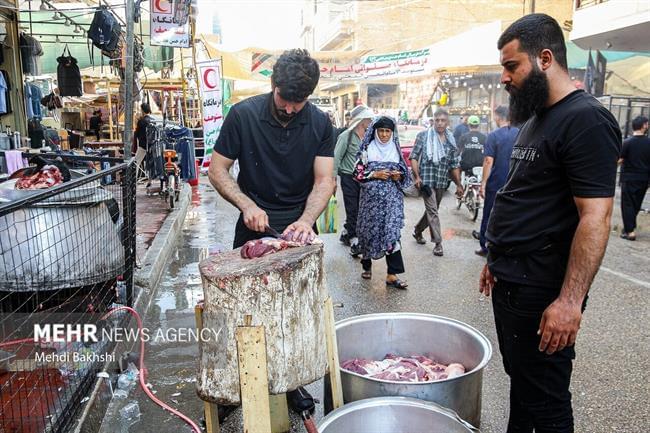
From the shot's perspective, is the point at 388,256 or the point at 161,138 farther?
the point at 161,138

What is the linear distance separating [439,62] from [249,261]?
20286 mm

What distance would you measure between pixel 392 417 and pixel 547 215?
1.29 m

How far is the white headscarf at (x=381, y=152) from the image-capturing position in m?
5.88

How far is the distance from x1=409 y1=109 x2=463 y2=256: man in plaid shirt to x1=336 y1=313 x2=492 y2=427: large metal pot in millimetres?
4113

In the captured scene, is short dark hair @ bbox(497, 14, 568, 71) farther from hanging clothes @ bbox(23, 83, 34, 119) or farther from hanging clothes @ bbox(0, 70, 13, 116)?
hanging clothes @ bbox(23, 83, 34, 119)

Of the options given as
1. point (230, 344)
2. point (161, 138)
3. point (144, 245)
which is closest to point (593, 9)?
point (161, 138)

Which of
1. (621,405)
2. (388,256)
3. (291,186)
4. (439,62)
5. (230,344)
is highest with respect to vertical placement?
(439,62)

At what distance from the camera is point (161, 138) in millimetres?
11570

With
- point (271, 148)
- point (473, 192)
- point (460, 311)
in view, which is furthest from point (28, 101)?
point (460, 311)

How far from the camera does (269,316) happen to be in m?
2.21

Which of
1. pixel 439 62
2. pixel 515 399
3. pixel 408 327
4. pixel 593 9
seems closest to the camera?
pixel 515 399

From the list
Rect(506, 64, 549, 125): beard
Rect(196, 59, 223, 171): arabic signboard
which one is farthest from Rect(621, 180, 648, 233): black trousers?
Rect(506, 64, 549, 125): beard

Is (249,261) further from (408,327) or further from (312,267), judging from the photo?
(408,327)

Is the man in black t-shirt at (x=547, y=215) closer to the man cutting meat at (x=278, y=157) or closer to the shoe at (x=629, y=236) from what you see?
the man cutting meat at (x=278, y=157)
